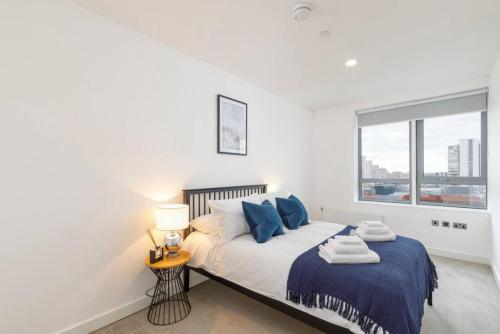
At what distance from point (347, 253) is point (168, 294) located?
184 centimetres

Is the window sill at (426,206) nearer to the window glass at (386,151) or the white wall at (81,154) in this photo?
the window glass at (386,151)

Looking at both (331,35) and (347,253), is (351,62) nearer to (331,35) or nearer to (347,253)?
(331,35)

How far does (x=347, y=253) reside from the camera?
1771 millimetres

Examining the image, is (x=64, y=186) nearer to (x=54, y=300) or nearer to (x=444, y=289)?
(x=54, y=300)

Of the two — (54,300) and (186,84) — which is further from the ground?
(186,84)

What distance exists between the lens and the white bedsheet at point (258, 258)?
177 cm

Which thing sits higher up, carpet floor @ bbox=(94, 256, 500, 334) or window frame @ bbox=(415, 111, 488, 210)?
window frame @ bbox=(415, 111, 488, 210)

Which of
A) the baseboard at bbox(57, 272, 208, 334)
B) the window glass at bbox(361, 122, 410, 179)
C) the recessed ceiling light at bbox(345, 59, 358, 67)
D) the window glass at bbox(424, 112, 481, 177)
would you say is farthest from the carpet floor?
the recessed ceiling light at bbox(345, 59, 358, 67)

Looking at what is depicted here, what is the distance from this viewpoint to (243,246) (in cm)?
213

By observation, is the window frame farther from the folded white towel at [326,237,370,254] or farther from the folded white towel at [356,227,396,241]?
the folded white towel at [326,237,370,254]

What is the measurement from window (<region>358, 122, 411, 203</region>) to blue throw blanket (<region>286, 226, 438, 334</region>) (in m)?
2.54

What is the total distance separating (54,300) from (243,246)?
147 cm

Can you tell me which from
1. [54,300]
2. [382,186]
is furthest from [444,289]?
[54,300]

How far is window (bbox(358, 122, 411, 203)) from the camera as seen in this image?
4078 mm
